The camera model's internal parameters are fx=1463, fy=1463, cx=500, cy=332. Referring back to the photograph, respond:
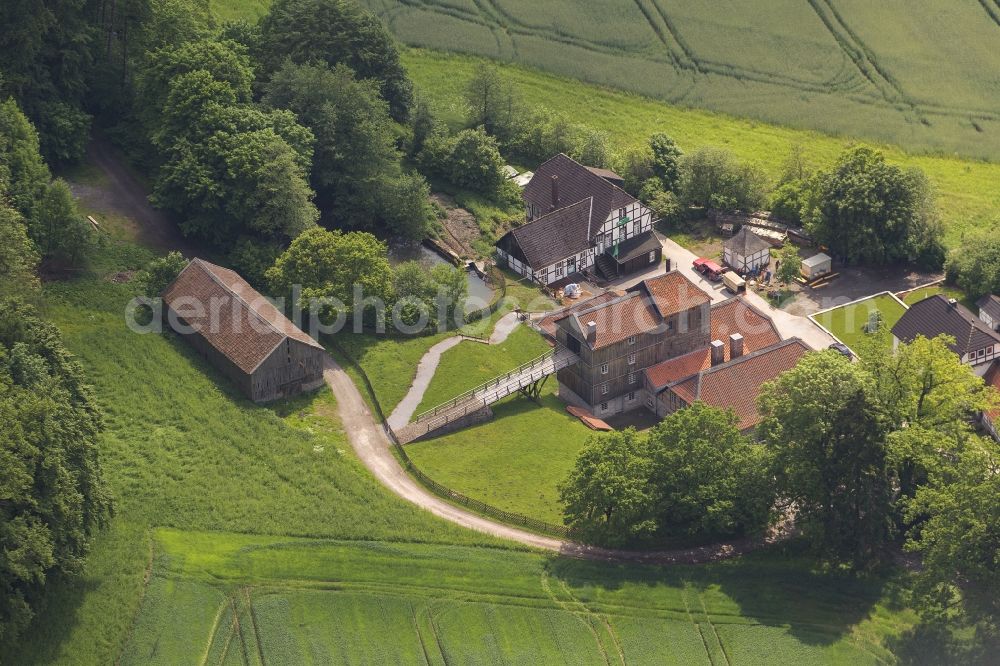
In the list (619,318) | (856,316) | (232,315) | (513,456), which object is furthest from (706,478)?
(232,315)

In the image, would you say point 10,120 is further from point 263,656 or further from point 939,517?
point 939,517

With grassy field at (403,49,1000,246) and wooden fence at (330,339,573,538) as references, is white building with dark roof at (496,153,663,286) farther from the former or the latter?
wooden fence at (330,339,573,538)

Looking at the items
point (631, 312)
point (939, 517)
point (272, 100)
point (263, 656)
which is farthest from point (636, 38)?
point (263, 656)

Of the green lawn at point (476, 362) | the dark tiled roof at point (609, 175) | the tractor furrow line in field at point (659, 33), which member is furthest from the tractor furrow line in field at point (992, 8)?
the green lawn at point (476, 362)

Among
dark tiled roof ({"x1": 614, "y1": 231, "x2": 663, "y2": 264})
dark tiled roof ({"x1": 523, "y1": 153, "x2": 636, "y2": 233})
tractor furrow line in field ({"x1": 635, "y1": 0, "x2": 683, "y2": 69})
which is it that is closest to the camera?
dark tiled roof ({"x1": 614, "y1": 231, "x2": 663, "y2": 264})

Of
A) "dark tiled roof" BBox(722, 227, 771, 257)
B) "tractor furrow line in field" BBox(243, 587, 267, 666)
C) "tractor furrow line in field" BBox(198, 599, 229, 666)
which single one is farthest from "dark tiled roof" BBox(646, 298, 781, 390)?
"tractor furrow line in field" BBox(198, 599, 229, 666)

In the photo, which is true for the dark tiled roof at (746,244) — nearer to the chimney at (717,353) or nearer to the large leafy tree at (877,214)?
the large leafy tree at (877,214)
